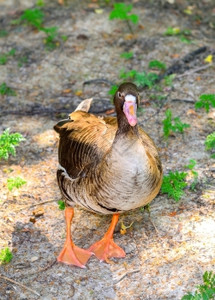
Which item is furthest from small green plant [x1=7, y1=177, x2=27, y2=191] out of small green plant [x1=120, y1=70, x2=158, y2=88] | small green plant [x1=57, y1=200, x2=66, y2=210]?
small green plant [x1=120, y1=70, x2=158, y2=88]

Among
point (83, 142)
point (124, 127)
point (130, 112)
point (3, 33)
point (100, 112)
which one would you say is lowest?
point (3, 33)

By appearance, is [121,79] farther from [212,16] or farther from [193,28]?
[212,16]

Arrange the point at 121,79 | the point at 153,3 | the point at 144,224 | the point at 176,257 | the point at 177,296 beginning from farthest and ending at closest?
1. the point at 153,3
2. the point at 121,79
3. the point at 144,224
4. the point at 176,257
5. the point at 177,296

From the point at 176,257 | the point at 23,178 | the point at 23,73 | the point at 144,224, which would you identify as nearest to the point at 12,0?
the point at 23,73

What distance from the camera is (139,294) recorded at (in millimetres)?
4176

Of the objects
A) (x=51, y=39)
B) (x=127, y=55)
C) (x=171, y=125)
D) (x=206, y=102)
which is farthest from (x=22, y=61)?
(x=206, y=102)

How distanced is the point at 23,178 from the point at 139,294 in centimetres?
198

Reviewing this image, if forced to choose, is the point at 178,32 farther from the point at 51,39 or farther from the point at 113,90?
the point at 113,90

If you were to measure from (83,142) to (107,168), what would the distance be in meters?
0.53

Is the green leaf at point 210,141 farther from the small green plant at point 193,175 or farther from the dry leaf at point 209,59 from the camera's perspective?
the dry leaf at point 209,59

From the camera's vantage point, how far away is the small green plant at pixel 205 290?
146 inches

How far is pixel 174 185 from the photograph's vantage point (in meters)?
5.05

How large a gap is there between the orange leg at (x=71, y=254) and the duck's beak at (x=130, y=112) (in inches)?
50.1

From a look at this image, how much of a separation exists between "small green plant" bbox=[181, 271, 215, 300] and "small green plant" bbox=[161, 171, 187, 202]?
1055mm
